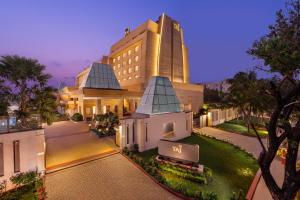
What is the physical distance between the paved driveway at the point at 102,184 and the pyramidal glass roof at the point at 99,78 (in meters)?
16.5

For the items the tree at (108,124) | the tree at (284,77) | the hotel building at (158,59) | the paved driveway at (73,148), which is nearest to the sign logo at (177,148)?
Answer: the paved driveway at (73,148)

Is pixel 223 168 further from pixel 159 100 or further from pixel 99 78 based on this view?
pixel 99 78

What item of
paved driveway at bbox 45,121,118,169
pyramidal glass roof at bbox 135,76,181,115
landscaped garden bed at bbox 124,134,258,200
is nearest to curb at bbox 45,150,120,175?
paved driveway at bbox 45,121,118,169

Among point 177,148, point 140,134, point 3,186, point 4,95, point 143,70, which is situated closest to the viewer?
point 3,186

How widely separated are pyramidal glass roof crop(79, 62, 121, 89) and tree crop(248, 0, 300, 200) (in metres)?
22.4

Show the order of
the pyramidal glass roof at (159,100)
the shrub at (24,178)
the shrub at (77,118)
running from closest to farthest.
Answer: the shrub at (24,178), the pyramidal glass roof at (159,100), the shrub at (77,118)

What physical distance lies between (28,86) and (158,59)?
27627 mm

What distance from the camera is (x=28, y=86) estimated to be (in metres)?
8.75

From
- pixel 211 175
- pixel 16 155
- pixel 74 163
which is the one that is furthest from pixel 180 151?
pixel 16 155

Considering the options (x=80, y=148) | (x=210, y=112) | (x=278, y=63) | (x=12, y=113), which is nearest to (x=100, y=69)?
(x=80, y=148)

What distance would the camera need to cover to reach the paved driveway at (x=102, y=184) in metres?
6.32

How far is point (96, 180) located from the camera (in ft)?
24.2

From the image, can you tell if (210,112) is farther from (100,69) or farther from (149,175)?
(100,69)

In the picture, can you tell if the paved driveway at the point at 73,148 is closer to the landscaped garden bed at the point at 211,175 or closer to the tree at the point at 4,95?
the landscaped garden bed at the point at 211,175
